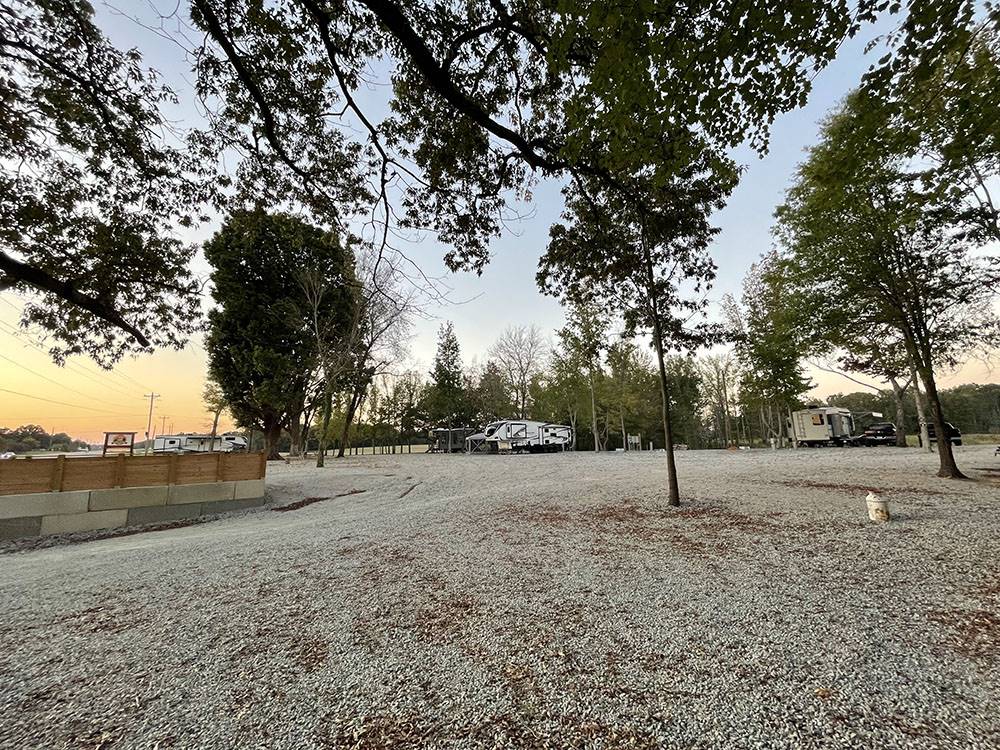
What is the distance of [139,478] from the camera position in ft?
28.1

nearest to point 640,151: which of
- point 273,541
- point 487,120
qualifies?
point 487,120

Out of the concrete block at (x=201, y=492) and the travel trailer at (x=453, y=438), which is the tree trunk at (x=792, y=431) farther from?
the concrete block at (x=201, y=492)

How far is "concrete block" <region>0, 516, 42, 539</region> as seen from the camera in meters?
7.25

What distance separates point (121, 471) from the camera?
8414 millimetres

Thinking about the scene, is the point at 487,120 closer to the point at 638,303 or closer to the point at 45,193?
the point at 638,303

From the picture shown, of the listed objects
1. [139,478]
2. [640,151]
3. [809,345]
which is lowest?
[139,478]

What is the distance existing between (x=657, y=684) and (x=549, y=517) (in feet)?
15.2

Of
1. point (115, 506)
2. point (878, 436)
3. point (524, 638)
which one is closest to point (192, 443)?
point (115, 506)

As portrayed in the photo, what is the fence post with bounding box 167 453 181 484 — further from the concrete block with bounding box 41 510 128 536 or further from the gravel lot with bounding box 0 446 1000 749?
the gravel lot with bounding box 0 446 1000 749

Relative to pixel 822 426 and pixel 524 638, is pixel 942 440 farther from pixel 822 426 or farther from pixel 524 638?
pixel 822 426

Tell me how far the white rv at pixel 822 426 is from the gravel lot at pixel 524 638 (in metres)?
22.3

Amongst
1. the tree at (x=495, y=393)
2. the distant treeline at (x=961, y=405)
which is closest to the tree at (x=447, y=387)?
the tree at (x=495, y=393)

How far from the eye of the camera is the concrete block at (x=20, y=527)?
725 cm

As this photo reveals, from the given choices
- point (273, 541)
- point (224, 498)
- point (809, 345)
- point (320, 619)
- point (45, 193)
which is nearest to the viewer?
point (320, 619)
